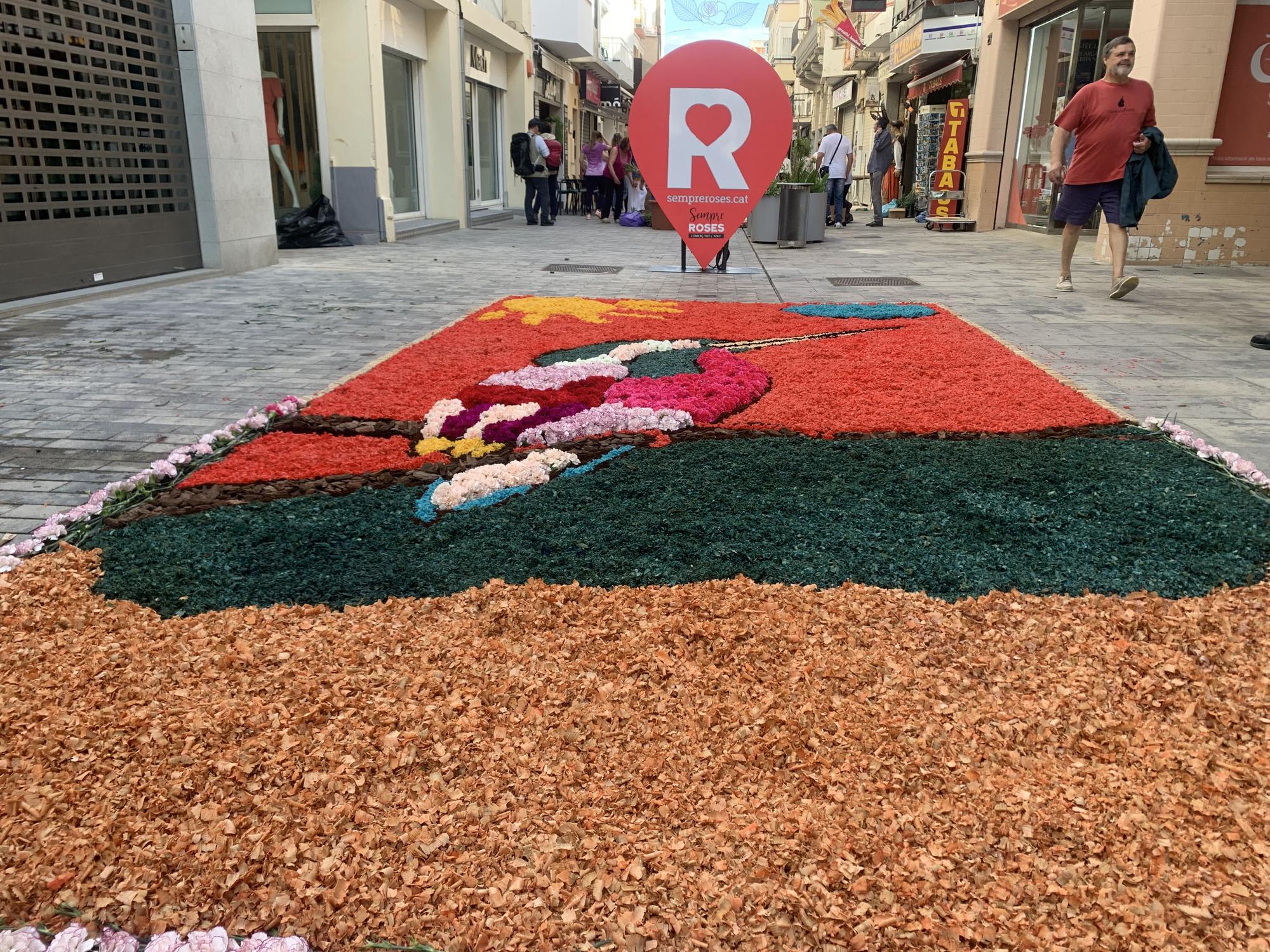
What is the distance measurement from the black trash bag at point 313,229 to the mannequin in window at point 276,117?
85 cm

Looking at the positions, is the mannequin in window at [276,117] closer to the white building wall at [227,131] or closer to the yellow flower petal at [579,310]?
the white building wall at [227,131]

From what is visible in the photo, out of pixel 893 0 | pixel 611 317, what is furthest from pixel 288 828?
pixel 893 0

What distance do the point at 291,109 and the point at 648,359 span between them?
10724 mm

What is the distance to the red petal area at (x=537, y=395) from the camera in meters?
4.90

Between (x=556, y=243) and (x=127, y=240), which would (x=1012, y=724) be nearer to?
(x=127, y=240)

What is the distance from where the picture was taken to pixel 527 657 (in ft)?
8.17

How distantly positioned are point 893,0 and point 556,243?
17214 mm

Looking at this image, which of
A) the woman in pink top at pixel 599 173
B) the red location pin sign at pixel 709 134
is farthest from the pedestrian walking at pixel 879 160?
the red location pin sign at pixel 709 134

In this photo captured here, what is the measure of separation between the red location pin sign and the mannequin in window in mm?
7028

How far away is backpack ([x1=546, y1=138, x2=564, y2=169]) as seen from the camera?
18250 millimetres

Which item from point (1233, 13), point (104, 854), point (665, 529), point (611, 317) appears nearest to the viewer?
point (104, 854)

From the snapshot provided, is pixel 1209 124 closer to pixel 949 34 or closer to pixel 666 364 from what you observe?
pixel 666 364

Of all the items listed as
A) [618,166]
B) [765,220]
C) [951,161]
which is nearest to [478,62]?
[618,166]

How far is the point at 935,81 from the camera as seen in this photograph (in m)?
23.8
